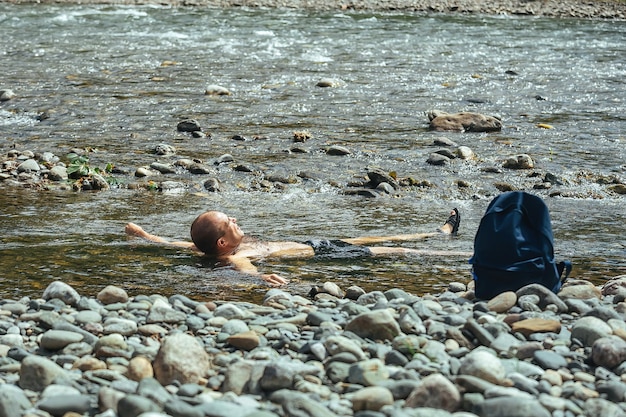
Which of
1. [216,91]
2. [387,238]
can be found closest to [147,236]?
[387,238]

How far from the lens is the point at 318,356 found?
4594 millimetres

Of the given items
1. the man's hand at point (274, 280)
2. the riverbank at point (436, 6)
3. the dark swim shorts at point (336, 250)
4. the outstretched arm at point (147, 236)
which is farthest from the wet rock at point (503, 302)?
the riverbank at point (436, 6)

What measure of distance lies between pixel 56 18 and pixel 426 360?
21.4 meters

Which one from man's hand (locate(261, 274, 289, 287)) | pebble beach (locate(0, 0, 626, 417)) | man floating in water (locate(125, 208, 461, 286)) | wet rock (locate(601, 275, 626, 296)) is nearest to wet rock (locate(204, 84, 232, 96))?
man floating in water (locate(125, 208, 461, 286))

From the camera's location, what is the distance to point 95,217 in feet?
28.8

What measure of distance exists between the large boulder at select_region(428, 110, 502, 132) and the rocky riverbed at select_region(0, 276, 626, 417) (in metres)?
6.99

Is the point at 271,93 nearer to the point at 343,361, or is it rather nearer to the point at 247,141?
the point at 247,141

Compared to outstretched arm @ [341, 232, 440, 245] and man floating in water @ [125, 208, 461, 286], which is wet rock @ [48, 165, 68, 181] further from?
outstretched arm @ [341, 232, 440, 245]

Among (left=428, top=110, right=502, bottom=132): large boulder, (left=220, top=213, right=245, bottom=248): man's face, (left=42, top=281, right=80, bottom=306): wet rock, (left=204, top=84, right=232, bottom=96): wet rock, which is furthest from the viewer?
(left=204, top=84, right=232, bottom=96): wet rock

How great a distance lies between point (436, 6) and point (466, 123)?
1802 centimetres

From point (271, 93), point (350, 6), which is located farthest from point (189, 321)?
point (350, 6)

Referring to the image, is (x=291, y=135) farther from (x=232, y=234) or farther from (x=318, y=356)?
(x=318, y=356)

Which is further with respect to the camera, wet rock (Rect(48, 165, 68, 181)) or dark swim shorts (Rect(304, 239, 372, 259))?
wet rock (Rect(48, 165, 68, 181))

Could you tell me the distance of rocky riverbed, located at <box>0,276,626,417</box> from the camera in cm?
388
